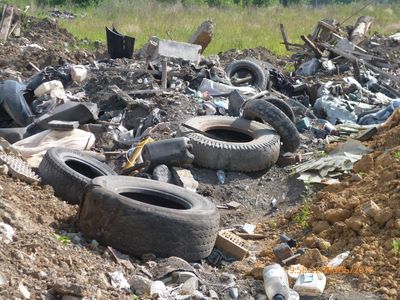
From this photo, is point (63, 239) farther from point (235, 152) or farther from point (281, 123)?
point (281, 123)

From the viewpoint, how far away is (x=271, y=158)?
10086mm

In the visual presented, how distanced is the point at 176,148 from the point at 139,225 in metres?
2.56

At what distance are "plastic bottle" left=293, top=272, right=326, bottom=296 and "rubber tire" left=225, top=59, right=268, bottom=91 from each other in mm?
7718

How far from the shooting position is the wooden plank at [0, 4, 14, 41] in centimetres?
2056

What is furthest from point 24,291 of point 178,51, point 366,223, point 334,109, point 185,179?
point 178,51

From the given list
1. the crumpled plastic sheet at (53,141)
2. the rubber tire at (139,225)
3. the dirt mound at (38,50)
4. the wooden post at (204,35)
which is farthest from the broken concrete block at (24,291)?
the wooden post at (204,35)

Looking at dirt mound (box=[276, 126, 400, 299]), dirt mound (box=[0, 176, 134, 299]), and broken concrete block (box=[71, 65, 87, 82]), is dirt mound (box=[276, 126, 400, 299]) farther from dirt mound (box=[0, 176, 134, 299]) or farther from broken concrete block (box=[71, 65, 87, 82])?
broken concrete block (box=[71, 65, 87, 82])

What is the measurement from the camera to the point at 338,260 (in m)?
6.88

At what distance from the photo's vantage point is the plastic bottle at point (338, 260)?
683 cm

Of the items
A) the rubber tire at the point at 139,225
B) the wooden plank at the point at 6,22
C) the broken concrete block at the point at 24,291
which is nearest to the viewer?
the broken concrete block at the point at 24,291

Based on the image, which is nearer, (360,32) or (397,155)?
(397,155)

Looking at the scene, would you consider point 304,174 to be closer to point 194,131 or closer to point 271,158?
point 271,158

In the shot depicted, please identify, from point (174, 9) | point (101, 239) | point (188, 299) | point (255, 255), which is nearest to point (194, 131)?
point (255, 255)

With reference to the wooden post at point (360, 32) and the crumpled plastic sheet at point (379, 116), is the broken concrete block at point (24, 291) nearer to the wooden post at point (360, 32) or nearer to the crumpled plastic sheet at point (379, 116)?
the crumpled plastic sheet at point (379, 116)
